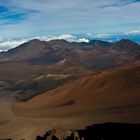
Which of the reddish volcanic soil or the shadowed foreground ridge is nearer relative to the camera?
the shadowed foreground ridge

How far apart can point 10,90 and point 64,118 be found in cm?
9435

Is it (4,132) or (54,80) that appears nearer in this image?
(4,132)

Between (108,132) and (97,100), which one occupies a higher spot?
(97,100)

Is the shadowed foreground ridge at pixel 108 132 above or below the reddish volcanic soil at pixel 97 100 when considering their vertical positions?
below

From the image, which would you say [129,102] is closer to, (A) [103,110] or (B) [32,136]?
(A) [103,110]

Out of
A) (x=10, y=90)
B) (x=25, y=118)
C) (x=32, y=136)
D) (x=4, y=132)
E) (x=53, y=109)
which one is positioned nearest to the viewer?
(x=32, y=136)

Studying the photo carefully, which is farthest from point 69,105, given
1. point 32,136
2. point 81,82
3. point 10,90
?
point 10,90

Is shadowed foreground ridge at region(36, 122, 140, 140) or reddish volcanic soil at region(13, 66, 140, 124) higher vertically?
reddish volcanic soil at region(13, 66, 140, 124)

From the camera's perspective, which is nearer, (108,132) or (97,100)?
(108,132)

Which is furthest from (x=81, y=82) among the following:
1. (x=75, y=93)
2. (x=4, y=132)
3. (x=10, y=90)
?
Answer: (x=10, y=90)

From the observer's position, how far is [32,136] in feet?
232

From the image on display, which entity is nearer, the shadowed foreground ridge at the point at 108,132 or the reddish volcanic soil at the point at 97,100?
the shadowed foreground ridge at the point at 108,132

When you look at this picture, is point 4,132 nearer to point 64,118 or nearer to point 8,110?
point 64,118

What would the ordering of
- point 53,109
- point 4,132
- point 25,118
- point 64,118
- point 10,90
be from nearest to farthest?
1. point 4,132
2. point 64,118
3. point 25,118
4. point 53,109
5. point 10,90
